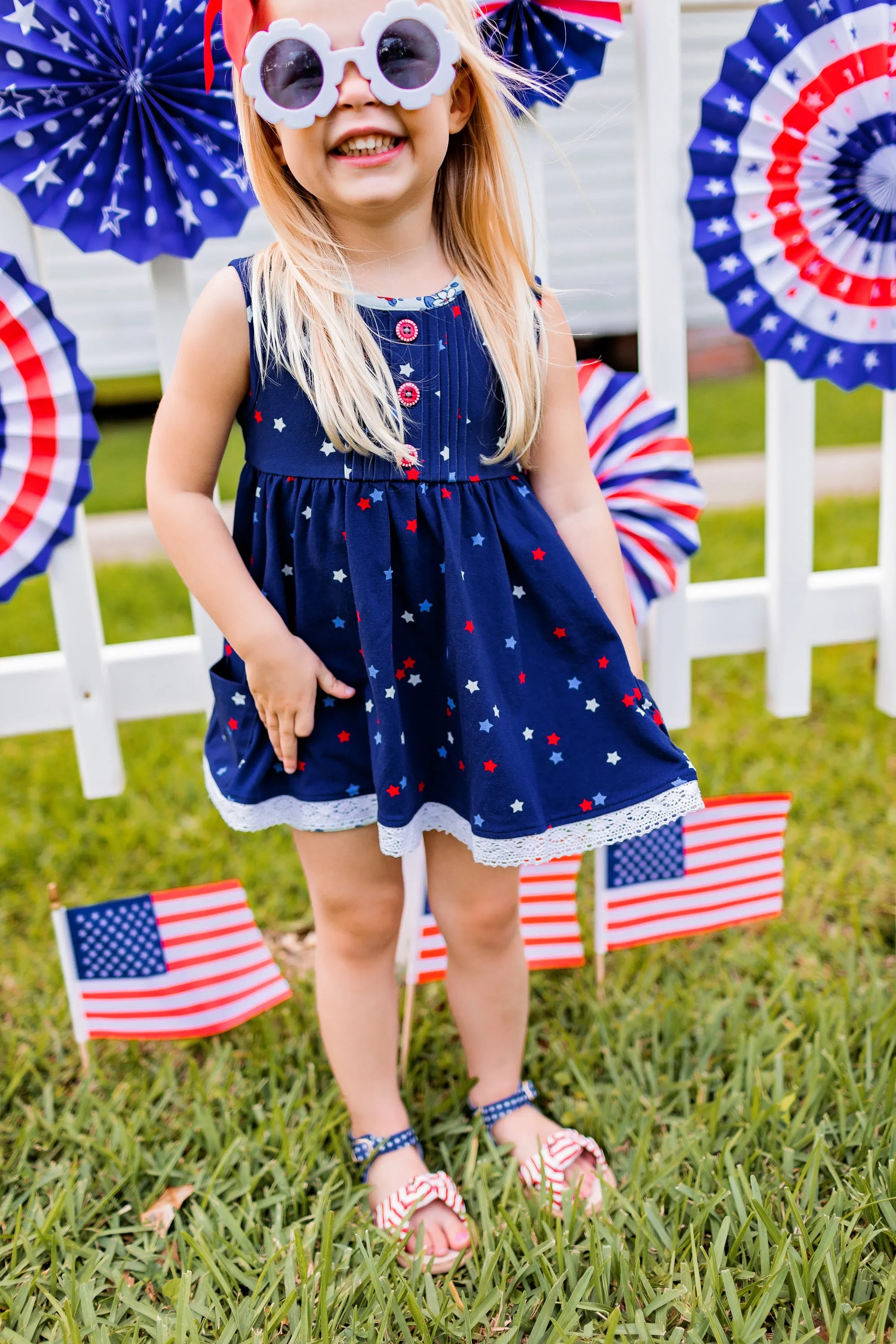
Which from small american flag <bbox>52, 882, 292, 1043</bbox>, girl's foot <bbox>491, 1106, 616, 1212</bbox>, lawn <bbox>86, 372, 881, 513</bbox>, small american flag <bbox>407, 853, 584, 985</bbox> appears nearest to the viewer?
girl's foot <bbox>491, 1106, 616, 1212</bbox>

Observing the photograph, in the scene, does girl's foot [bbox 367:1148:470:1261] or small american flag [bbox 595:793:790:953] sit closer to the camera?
girl's foot [bbox 367:1148:470:1261]

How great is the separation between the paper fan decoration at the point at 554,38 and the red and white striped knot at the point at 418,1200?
5.25 ft

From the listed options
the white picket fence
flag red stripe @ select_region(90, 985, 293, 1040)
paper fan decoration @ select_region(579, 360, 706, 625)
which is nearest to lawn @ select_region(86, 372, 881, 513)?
the white picket fence

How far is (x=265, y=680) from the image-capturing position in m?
1.55

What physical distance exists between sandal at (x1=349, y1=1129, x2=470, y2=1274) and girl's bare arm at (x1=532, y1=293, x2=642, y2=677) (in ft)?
2.62

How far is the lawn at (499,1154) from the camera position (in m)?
1.50

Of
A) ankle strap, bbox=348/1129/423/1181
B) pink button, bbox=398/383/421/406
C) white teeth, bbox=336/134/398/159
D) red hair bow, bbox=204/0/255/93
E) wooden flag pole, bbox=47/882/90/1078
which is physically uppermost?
red hair bow, bbox=204/0/255/93

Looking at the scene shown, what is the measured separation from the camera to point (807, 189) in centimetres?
196

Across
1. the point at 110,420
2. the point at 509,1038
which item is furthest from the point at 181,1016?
the point at 110,420

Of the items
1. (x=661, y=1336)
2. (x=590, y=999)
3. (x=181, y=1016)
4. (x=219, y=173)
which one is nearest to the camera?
(x=661, y=1336)

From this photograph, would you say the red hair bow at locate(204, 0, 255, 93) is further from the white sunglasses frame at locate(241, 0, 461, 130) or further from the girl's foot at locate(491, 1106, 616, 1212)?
the girl's foot at locate(491, 1106, 616, 1212)

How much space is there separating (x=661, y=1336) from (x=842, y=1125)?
18.5 inches

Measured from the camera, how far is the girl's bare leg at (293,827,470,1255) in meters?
1.67

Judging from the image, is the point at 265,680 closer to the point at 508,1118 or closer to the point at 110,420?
the point at 508,1118
